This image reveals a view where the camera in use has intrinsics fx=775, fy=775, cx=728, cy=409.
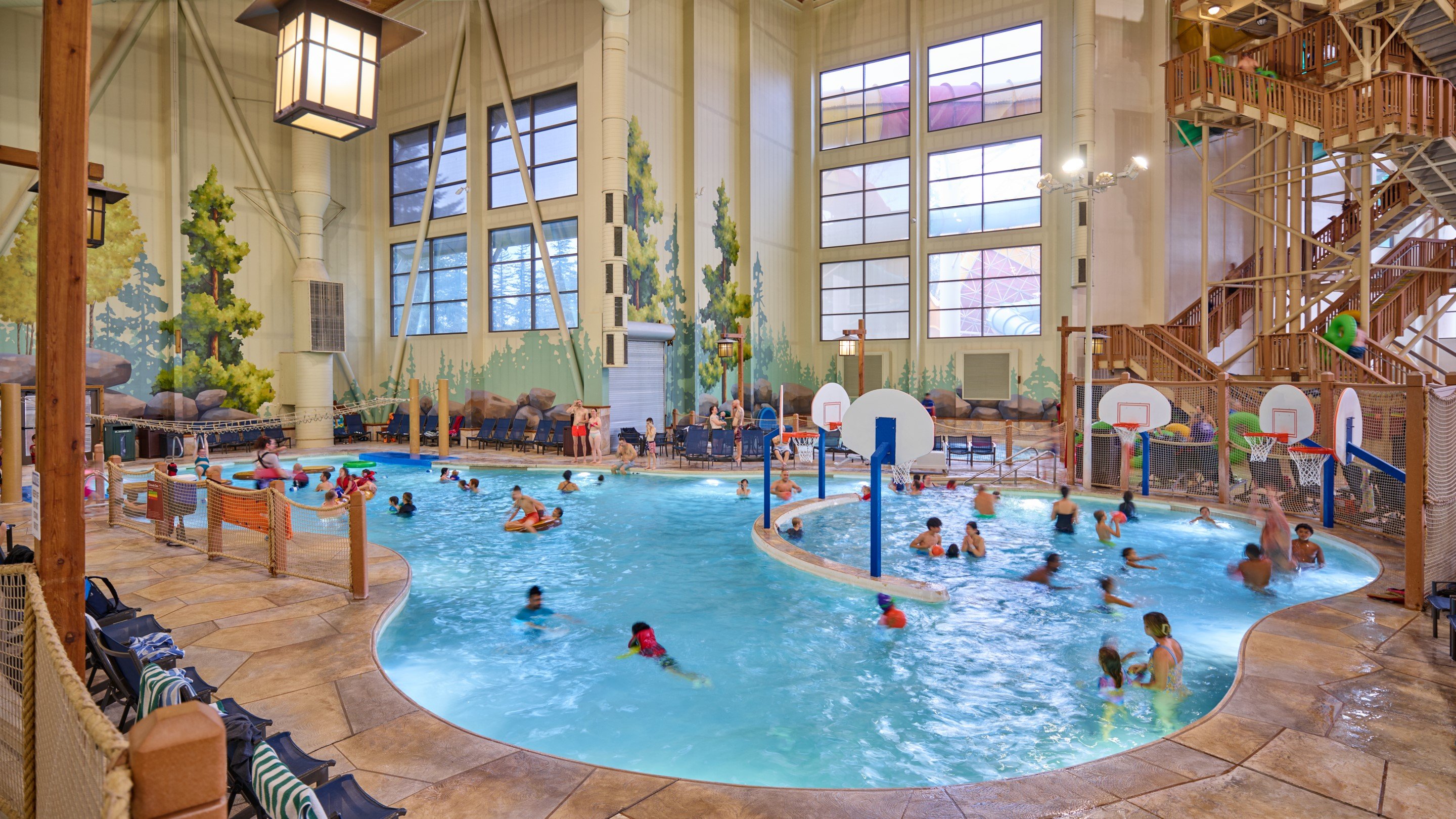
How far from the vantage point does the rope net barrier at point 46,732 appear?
177 centimetres

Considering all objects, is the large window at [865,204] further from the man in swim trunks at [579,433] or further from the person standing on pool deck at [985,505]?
the person standing on pool deck at [985,505]

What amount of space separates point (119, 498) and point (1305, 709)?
13752mm

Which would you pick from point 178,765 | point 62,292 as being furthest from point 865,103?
point 178,765

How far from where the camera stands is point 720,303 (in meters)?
23.5

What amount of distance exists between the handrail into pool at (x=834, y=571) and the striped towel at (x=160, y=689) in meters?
6.82

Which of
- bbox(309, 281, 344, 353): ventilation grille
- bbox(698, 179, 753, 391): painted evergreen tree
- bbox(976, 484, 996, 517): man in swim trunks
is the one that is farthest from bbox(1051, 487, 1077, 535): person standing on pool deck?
bbox(309, 281, 344, 353): ventilation grille

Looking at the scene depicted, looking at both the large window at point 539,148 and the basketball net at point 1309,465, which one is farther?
the large window at point 539,148

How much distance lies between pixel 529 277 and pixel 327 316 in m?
6.04

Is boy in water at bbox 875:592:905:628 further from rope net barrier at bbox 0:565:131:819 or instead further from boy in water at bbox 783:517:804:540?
rope net barrier at bbox 0:565:131:819

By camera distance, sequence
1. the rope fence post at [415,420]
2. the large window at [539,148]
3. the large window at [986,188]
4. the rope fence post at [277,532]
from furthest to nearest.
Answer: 1. the large window at [986,188]
2. the large window at [539,148]
3. the rope fence post at [415,420]
4. the rope fence post at [277,532]

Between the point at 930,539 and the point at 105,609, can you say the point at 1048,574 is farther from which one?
the point at 105,609

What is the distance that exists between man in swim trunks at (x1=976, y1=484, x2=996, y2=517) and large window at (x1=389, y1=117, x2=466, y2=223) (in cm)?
1731

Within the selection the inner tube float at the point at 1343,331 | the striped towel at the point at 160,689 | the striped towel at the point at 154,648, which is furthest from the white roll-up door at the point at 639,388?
the striped towel at the point at 160,689

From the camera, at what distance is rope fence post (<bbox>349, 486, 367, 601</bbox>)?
7.33 m
